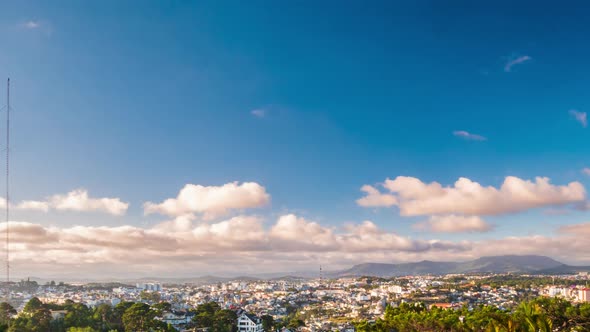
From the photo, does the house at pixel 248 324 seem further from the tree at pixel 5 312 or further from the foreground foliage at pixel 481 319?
the foreground foliage at pixel 481 319

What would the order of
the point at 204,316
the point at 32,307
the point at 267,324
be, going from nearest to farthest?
the point at 32,307
the point at 204,316
the point at 267,324

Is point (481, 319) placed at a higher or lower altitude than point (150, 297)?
higher

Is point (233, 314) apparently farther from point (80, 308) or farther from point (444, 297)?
point (444, 297)

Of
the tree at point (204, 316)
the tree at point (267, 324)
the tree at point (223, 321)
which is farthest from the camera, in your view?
the tree at point (267, 324)

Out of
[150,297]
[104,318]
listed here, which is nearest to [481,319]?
[104,318]

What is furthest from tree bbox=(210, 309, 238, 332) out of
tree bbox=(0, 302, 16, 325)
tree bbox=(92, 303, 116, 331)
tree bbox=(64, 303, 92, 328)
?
tree bbox=(0, 302, 16, 325)

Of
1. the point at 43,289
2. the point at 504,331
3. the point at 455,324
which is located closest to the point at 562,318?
the point at 455,324

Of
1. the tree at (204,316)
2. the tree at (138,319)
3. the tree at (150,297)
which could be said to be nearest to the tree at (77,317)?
the tree at (138,319)

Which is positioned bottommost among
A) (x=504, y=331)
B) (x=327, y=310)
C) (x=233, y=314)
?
(x=327, y=310)

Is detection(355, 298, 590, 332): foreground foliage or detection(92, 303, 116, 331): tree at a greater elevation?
detection(355, 298, 590, 332): foreground foliage

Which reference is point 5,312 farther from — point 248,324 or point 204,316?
point 248,324

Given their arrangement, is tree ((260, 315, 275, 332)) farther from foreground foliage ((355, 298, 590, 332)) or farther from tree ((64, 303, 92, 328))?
foreground foliage ((355, 298, 590, 332))
